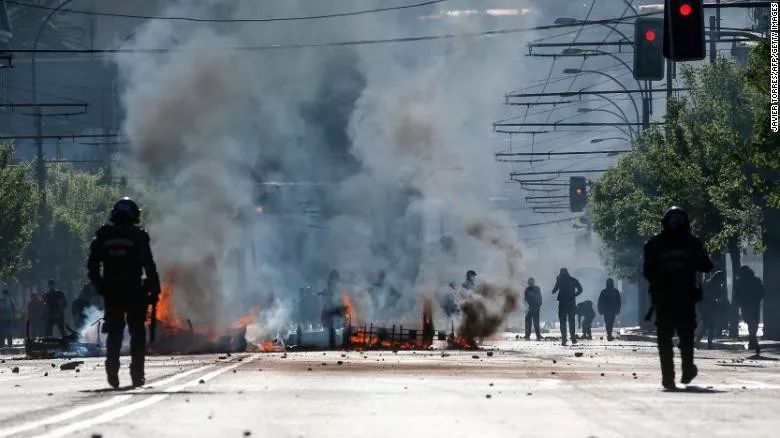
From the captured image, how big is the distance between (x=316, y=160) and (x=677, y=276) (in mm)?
70459

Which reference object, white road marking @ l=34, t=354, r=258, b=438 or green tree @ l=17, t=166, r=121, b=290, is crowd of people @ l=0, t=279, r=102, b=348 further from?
white road marking @ l=34, t=354, r=258, b=438

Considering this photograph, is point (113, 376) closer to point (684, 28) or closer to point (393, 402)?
point (393, 402)

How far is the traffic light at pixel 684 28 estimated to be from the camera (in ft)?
71.3

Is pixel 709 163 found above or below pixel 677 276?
above

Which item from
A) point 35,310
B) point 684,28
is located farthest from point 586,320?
point 684,28

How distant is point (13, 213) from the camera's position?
49.9 metres

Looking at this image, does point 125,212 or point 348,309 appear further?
point 348,309

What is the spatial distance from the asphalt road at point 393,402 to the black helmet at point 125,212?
150cm

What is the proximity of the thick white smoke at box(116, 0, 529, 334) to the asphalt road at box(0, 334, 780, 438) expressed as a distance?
53.1 feet

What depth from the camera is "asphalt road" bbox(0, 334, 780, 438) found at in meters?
10.8

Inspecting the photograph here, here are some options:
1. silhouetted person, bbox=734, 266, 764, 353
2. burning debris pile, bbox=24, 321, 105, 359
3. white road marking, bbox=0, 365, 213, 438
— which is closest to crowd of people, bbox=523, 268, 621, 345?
silhouetted person, bbox=734, 266, 764, 353

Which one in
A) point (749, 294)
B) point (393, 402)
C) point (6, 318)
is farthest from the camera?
point (6, 318)

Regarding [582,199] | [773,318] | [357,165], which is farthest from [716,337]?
[357,165]

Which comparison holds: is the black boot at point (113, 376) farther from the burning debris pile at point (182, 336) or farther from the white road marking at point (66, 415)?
the burning debris pile at point (182, 336)
